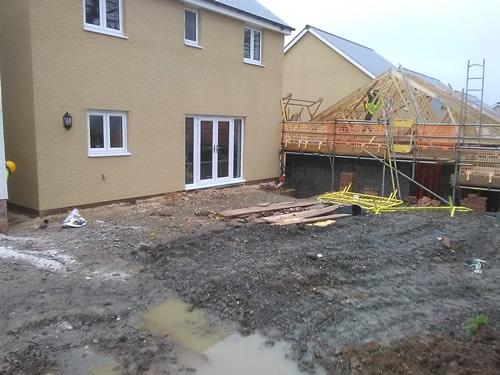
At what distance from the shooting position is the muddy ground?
4172 millimetres

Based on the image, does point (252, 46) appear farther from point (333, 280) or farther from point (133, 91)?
point (333, 280)

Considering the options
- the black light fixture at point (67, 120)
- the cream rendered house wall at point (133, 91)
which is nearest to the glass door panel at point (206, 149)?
the cream rendered house wall at point (133, 91)

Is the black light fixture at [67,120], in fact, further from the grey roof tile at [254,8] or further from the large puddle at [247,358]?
the large puddle at [247,358]

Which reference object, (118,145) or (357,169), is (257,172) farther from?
(118,145)

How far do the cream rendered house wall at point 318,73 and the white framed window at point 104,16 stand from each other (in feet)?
45.4

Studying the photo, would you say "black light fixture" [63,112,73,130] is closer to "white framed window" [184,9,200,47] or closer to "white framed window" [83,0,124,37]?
"white framed window" [83,0,124,37]

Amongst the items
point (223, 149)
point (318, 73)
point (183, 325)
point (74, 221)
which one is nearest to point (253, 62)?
point (223, 149)

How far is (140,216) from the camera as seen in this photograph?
9906 mm

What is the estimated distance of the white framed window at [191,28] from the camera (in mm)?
12289

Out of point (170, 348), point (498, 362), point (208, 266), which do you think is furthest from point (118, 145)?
point (498, 362)

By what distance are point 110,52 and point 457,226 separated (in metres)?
8.62

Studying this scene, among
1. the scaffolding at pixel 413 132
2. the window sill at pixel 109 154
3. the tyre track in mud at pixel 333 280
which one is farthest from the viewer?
the scaffolding at pixel 413 132

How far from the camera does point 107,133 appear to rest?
10.5 meters

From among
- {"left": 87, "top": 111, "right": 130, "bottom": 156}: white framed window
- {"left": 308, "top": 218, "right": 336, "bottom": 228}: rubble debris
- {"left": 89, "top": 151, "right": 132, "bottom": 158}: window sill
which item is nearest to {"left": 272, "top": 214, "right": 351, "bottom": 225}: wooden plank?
{"left": 308, "top": 218, "right": 336, "bottom": 228}: rubble debris
